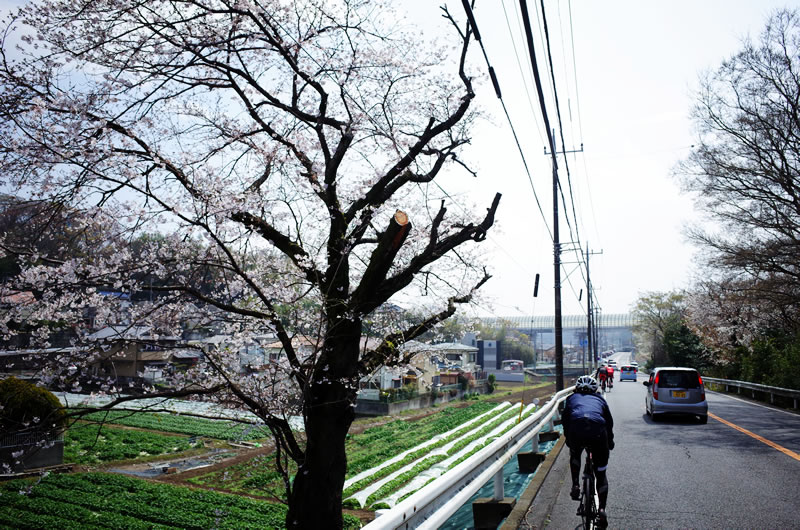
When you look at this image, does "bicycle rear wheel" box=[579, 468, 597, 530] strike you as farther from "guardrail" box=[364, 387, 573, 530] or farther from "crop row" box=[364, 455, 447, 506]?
"crop row" box=[364, 455, 447, 506]

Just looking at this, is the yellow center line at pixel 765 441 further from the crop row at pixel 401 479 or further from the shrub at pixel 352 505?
the shrub at pixel 352 505

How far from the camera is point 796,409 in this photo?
67.2ft

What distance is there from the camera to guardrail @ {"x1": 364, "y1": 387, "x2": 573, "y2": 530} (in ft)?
12.3

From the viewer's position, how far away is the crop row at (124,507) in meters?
14.1

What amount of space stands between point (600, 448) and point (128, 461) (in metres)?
24.3

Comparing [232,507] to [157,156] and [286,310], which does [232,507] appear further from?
[157,156]

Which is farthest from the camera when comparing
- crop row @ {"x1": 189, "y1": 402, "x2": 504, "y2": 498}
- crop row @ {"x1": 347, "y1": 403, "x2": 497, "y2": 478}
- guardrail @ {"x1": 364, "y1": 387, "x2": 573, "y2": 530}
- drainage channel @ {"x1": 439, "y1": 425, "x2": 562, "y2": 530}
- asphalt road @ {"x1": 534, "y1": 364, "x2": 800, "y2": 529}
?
crop row @ {"x1": 347, "y1": 403, "x2": 497, "y2": 478}

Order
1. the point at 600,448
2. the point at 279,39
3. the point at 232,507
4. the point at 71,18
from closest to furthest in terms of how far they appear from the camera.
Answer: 1. the point at 71,18
2. the point at 600,448
3. the point at 279,39
4. the point at 232,507

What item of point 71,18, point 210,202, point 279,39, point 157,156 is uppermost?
point 279,39

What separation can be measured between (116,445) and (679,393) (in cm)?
2621

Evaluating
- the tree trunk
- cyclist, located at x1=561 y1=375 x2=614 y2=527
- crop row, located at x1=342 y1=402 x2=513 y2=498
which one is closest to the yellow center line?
cyclist, located at x1=561 y1=375 x2=614 y2=527

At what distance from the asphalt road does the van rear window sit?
147cm

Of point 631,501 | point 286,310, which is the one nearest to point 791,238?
point 631,501

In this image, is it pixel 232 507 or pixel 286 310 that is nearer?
pixel 286 310
